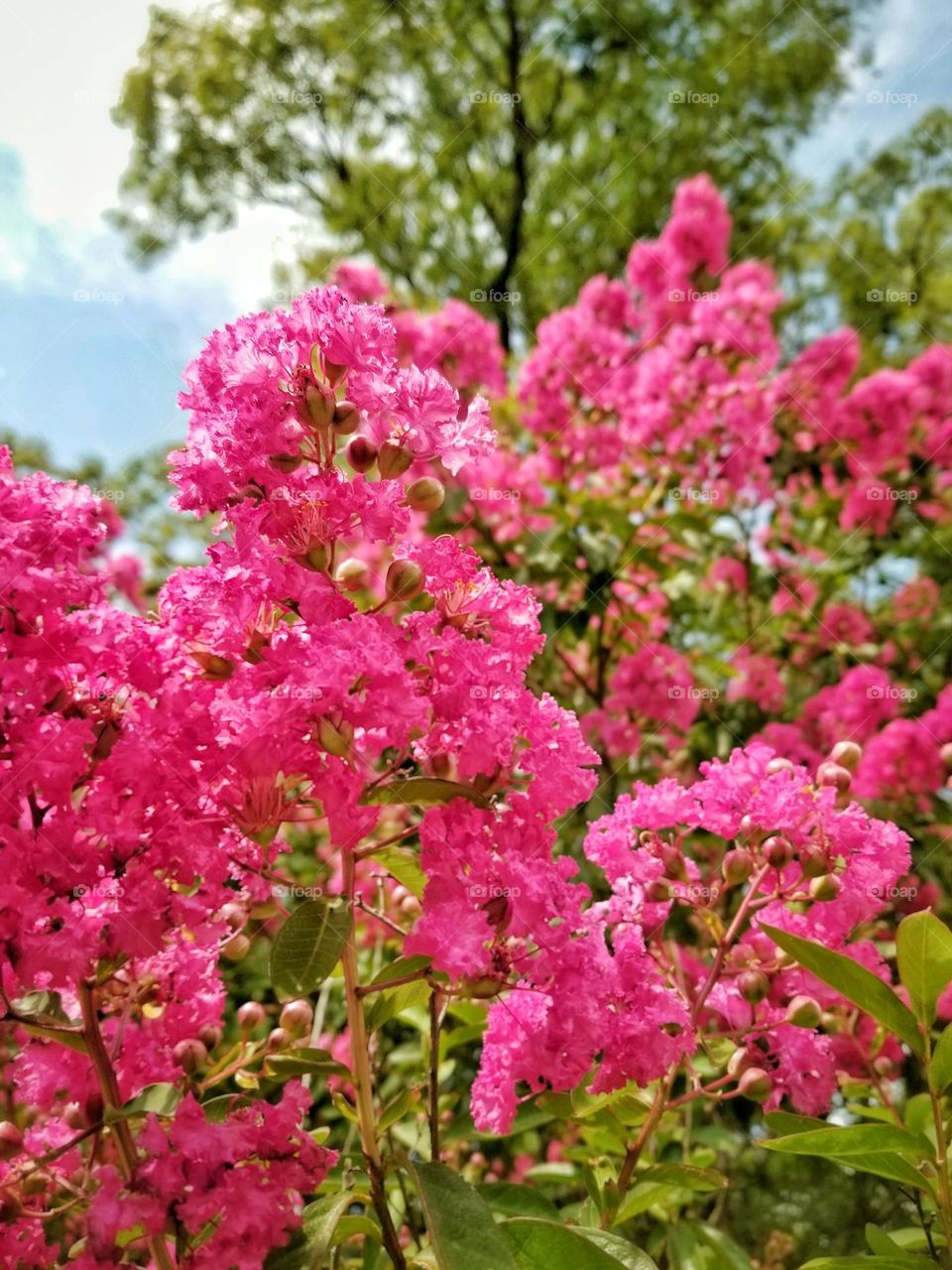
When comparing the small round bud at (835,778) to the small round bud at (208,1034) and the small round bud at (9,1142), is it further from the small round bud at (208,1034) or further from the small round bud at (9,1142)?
the small round bud at (9,1142)

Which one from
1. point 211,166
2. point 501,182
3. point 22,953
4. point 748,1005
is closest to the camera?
point 22,953

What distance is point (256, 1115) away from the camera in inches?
32.9

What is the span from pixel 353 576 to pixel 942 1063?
72cm

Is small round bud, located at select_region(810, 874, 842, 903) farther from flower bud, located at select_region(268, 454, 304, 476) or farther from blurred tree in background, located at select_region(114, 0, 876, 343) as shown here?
blurred tree in background, located at select_region(114, 0, 876, 343)

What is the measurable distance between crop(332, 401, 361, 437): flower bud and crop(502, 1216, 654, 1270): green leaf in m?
0.70

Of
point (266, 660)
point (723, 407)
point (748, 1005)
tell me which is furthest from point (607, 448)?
point (266, 660)

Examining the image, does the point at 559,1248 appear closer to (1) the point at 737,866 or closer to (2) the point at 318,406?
(1) the point at 737,866

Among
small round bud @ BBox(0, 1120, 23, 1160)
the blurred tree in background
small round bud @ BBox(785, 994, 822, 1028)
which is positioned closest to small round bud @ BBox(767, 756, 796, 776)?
small round bud @ BBox(785, 994, 822, 1028)

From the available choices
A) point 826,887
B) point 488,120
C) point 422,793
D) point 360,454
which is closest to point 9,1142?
point 422,793

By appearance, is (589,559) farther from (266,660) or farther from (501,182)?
(501,182)

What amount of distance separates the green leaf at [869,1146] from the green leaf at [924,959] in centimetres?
11

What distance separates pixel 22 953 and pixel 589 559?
6.95 ft

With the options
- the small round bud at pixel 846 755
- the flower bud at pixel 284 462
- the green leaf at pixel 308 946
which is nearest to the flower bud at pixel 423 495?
the flower bud at pixel 284 462

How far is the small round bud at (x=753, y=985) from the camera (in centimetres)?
109
